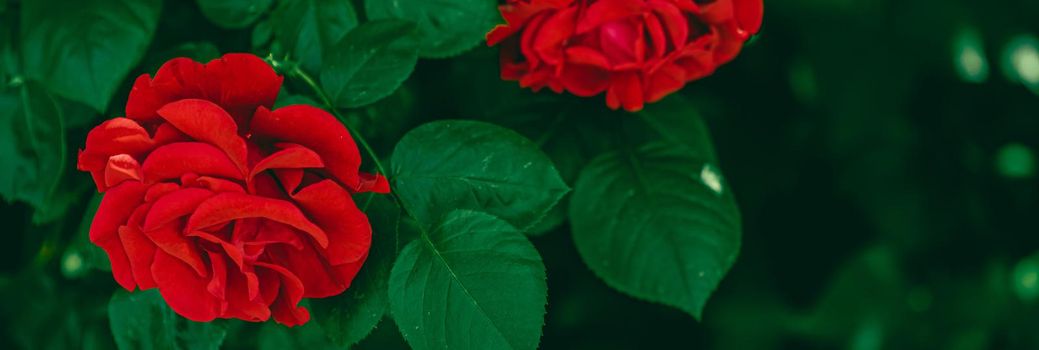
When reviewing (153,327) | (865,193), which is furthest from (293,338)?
(865,193)

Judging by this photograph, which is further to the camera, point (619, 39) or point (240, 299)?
point (619, 39)

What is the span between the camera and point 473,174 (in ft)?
2.10

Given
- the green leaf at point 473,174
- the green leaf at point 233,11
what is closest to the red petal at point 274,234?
the green leaf at point 473,174

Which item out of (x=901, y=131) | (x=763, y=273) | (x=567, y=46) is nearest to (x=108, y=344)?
(x=567, y=46)

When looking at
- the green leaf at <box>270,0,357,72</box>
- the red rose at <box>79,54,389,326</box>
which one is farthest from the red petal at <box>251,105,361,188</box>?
the green leaf at <box>270,0,357,72</box>

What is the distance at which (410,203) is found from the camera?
25.3 inches

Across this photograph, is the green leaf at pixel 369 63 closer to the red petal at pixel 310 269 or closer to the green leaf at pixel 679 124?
the red petal at pixel 310 269

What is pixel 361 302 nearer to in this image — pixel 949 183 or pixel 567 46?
pixel 567 46

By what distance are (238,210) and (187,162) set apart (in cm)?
4

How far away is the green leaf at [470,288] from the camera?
58 centimetres

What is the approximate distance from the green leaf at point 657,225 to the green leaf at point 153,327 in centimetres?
27

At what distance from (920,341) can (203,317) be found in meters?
0.96

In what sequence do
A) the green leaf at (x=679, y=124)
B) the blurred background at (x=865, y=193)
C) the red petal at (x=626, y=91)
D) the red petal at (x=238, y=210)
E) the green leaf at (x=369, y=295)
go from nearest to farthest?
the red petal at (x=238, y=210) < the green leaf at (x=369, y=295) < the red petal at (x=626, y=91) < the green leaf at (x=679, y=124) < the blurred background at (x=865, y=193)

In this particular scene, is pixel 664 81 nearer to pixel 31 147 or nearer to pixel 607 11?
pixel 607 11
